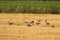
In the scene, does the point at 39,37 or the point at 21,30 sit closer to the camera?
the point at 39,37

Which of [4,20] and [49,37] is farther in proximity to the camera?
[4,20]

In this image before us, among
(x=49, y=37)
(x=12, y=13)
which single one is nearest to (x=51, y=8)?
(x=12, y=13)

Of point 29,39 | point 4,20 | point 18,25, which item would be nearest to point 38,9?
point 4,20

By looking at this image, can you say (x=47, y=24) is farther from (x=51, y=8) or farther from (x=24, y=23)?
(x=51, y=8)

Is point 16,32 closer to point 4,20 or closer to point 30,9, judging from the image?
point 4,20

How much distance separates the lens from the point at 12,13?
33.7ft

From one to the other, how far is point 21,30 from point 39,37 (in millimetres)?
725

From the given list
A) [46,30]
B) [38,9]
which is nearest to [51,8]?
[38,9]

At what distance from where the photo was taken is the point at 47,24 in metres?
7.73

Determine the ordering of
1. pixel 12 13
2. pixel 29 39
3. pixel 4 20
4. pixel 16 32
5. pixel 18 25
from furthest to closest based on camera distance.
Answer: pixel 12 13, pixel 4 20, pixel 18 25, pixel 16 32, pixel 29 39

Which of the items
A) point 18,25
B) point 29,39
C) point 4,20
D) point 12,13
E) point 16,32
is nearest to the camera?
point 29,39

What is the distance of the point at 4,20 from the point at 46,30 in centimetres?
189

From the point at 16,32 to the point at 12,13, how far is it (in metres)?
3.53

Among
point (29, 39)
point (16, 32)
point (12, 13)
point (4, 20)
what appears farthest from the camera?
point (12, 13)
